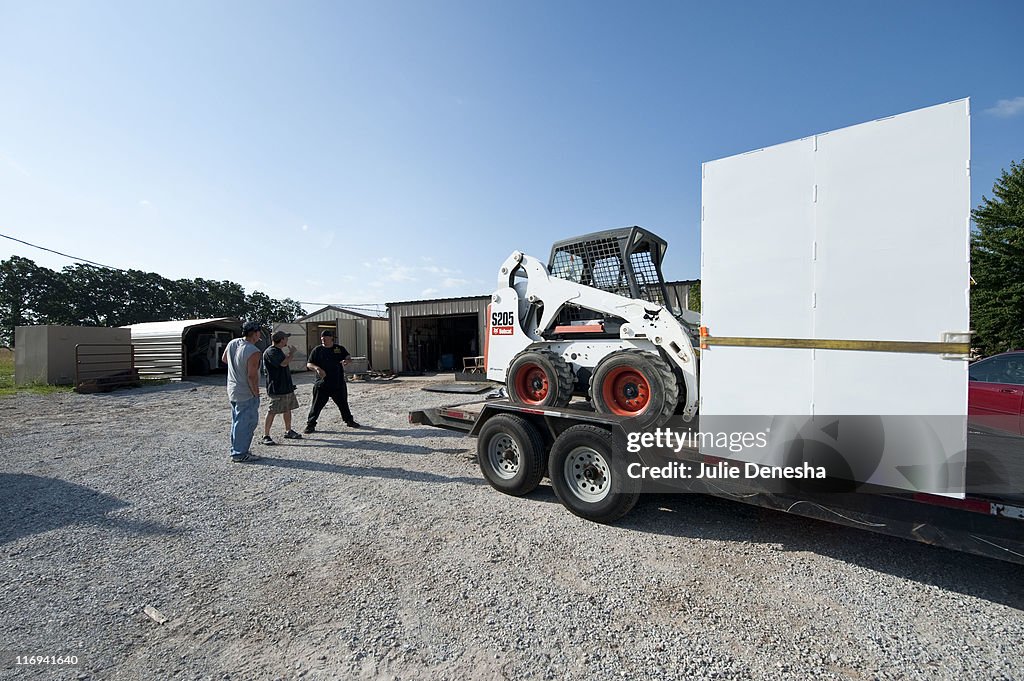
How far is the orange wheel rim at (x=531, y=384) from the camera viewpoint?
5.24m

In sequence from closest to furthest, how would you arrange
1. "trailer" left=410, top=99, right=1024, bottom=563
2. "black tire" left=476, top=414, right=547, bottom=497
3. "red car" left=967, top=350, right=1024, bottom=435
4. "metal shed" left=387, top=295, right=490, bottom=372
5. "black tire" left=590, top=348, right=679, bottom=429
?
"trailer" left=410, top=99, right=1024, bottom=563, "black tire" left=590, top=348, right=679, bottom=429, "black tire" left=476, top=414, right=547, bottom=497, "red car" left=967, top=350, right=1024, bottom=435, "metal shed" left=387, top=295, right=490, bottom=372

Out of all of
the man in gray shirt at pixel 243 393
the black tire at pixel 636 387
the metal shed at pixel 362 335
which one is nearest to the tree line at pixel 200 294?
the black tire at pixel 636 387

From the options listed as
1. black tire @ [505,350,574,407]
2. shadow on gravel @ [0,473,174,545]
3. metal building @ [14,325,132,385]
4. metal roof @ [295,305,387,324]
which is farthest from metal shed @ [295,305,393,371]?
black tire @ [505,350,574,407]

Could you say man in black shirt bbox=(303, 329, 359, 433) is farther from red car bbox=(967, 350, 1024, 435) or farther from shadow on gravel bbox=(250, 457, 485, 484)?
red car bbox=(967, 350, 1024, 435)

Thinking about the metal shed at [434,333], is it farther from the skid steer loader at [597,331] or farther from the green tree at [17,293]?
the green tree at [17,293]

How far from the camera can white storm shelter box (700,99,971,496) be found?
241cm

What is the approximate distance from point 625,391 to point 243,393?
5.01m

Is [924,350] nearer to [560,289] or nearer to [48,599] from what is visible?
[560,289]

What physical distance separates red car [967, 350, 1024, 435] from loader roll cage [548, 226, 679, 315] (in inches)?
158

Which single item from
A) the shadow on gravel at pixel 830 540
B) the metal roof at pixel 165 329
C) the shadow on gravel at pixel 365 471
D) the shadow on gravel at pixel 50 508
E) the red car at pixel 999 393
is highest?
the metal roof at pixel 165 329

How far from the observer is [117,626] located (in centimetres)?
261

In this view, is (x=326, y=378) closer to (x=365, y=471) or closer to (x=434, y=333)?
(x=365, y=471)

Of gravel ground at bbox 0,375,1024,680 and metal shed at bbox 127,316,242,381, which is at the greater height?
metal shed at bbox 127,316,242,381

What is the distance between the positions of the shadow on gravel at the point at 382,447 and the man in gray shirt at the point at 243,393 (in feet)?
3.86
